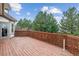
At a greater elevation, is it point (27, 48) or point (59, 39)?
point (59, 39)

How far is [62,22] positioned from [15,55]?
1271 millimetres

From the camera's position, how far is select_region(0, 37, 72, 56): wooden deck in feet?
12.8

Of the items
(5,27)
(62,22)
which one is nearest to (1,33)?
(5,27)

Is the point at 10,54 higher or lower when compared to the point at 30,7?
lower

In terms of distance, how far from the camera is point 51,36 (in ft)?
13.4

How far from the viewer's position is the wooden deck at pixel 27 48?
153 inches

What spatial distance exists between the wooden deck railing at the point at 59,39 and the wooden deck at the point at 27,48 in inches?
4.1

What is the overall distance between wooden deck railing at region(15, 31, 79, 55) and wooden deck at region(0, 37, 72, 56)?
10 centimetres

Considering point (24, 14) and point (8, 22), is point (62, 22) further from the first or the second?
point (8, 22)

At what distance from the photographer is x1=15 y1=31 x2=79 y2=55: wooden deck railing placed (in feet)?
12.5

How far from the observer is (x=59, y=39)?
4047 mm

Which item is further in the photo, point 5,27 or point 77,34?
point 5,27

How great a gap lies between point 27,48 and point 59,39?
761 mm

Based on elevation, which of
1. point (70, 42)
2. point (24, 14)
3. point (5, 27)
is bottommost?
point (70, 42)
